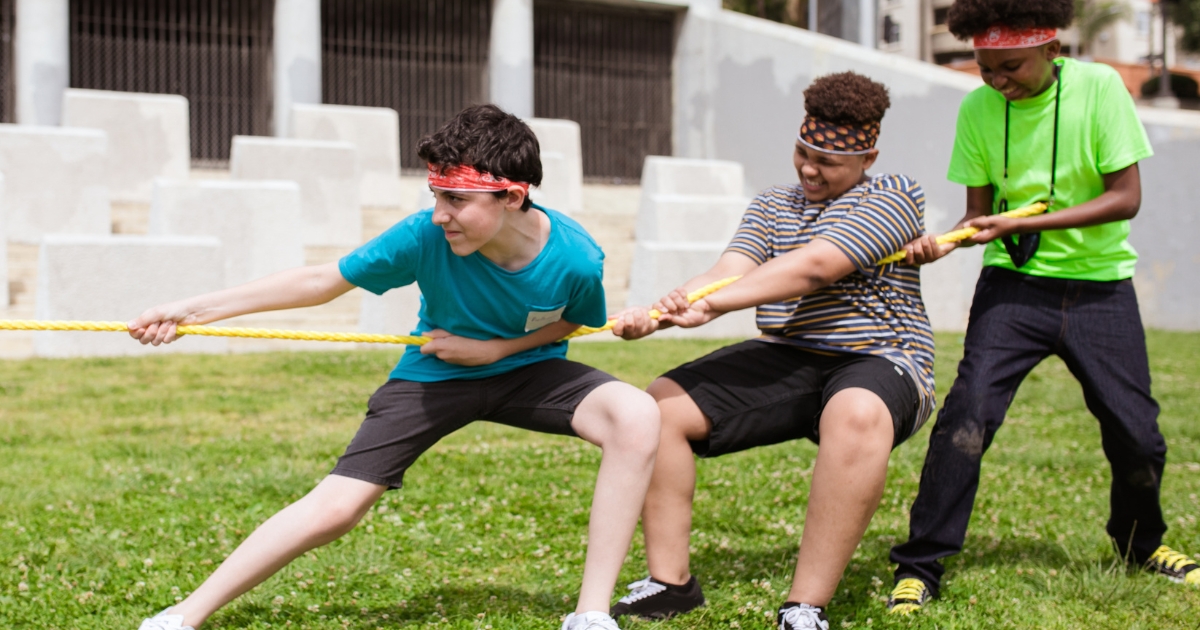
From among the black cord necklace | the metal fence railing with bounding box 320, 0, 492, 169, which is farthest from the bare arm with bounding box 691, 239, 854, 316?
the metal fence railing with bounding box 320, 0, 492, 169

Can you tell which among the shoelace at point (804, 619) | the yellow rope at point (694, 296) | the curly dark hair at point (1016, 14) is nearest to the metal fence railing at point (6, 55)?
the yellow rope at point (694, 296)

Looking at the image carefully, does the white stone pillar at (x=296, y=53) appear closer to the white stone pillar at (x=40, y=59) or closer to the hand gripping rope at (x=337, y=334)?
the white stone pillar at (x=40, y=59)

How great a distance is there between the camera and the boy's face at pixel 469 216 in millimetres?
3244

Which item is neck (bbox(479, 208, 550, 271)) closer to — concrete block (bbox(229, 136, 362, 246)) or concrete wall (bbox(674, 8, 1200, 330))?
concrete block (bbox(229, 136, 362, 246))

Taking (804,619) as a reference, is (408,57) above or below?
above

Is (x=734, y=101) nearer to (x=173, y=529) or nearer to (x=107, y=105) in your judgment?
(x=107, y=105)

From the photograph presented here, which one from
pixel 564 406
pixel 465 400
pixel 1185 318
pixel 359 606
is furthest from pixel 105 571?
pixel 1185 318

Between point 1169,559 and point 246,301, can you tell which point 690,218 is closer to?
point 1169,559

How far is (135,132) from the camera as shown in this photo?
12.9 metres

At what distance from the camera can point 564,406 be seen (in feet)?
11.5

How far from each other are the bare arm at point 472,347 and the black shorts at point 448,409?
0.09 m

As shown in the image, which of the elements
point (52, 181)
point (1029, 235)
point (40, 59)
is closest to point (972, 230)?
point (1029, 235)

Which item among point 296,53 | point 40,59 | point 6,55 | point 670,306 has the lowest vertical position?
point 670,306

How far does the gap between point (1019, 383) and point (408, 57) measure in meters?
14.6
